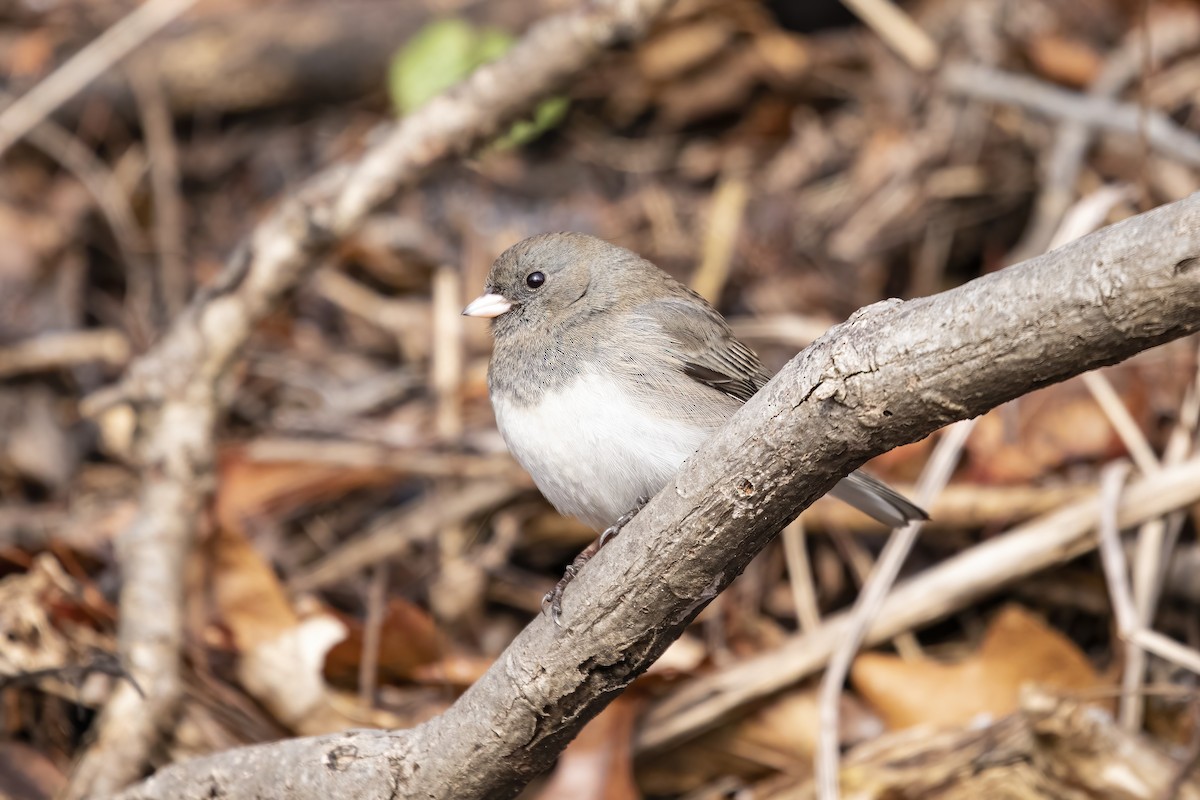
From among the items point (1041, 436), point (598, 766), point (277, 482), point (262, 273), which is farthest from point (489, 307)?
→ point (1041, 436)

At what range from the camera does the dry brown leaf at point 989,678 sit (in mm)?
2533

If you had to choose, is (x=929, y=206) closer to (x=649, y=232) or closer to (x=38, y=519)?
(x=649, y=232)

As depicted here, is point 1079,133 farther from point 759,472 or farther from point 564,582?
point 759,472

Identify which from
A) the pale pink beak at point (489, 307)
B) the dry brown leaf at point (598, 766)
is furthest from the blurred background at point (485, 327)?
the pale pink beak at point (489, 307)

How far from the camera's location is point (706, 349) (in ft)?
7.18

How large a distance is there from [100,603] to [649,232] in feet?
7.08

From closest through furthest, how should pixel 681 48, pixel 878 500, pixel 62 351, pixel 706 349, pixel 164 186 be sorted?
pixel 878 500
pixel 706 349
pixel 62 351
pixel 164 186
pixel 681 48

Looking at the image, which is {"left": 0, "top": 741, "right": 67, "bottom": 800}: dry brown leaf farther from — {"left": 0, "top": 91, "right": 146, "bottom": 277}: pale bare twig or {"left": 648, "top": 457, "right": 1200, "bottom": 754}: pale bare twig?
{"left": 0, "top": 91, "right": 146, "bottom": 277}: pale bare twig

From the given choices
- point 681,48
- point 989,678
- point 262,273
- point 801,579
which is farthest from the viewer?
point 681,48

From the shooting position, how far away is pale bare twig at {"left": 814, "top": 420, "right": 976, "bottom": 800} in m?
2.33

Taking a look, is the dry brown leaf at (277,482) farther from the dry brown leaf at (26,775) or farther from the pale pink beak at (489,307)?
the pale pink beak at (489,307)

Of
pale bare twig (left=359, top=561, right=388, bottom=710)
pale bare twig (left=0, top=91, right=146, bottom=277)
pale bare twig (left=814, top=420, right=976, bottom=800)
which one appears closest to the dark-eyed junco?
pale bare twig (left=814, top=420, right=976, bottom=800)

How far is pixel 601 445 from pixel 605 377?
0.13m

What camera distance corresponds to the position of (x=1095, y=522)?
8.57 ft
